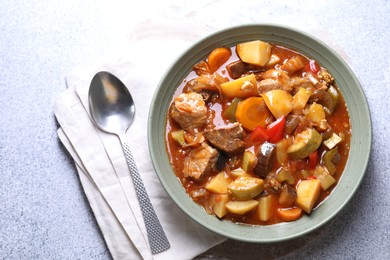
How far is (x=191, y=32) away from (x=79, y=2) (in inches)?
34.7

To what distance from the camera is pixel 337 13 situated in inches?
164

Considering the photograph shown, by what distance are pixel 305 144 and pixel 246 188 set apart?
0.47 m

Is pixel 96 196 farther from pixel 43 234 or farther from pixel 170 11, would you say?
pixel 170 11

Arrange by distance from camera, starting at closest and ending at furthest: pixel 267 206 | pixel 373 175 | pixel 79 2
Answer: pixel 267 206 → pixel 373 175 → pixel 79 2

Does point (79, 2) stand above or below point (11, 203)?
above

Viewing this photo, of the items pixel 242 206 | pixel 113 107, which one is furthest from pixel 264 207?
pixel 113 107

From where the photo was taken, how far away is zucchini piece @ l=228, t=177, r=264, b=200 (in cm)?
360

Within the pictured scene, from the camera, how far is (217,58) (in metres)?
3.82

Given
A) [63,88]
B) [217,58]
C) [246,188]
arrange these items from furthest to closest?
[63,88]
[217,58]
[246,188]

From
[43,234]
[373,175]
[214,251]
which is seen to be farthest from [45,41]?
[373,175]

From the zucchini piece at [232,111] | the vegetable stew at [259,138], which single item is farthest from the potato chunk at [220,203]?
the zucchini piece at [232,111]

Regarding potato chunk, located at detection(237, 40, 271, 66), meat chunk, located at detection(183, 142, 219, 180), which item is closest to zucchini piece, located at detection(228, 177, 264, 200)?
meat chunk, located at detection(183, 142, 219, 180)

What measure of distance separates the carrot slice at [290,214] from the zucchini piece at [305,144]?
1.13ft

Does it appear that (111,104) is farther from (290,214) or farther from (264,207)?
(290,214)
